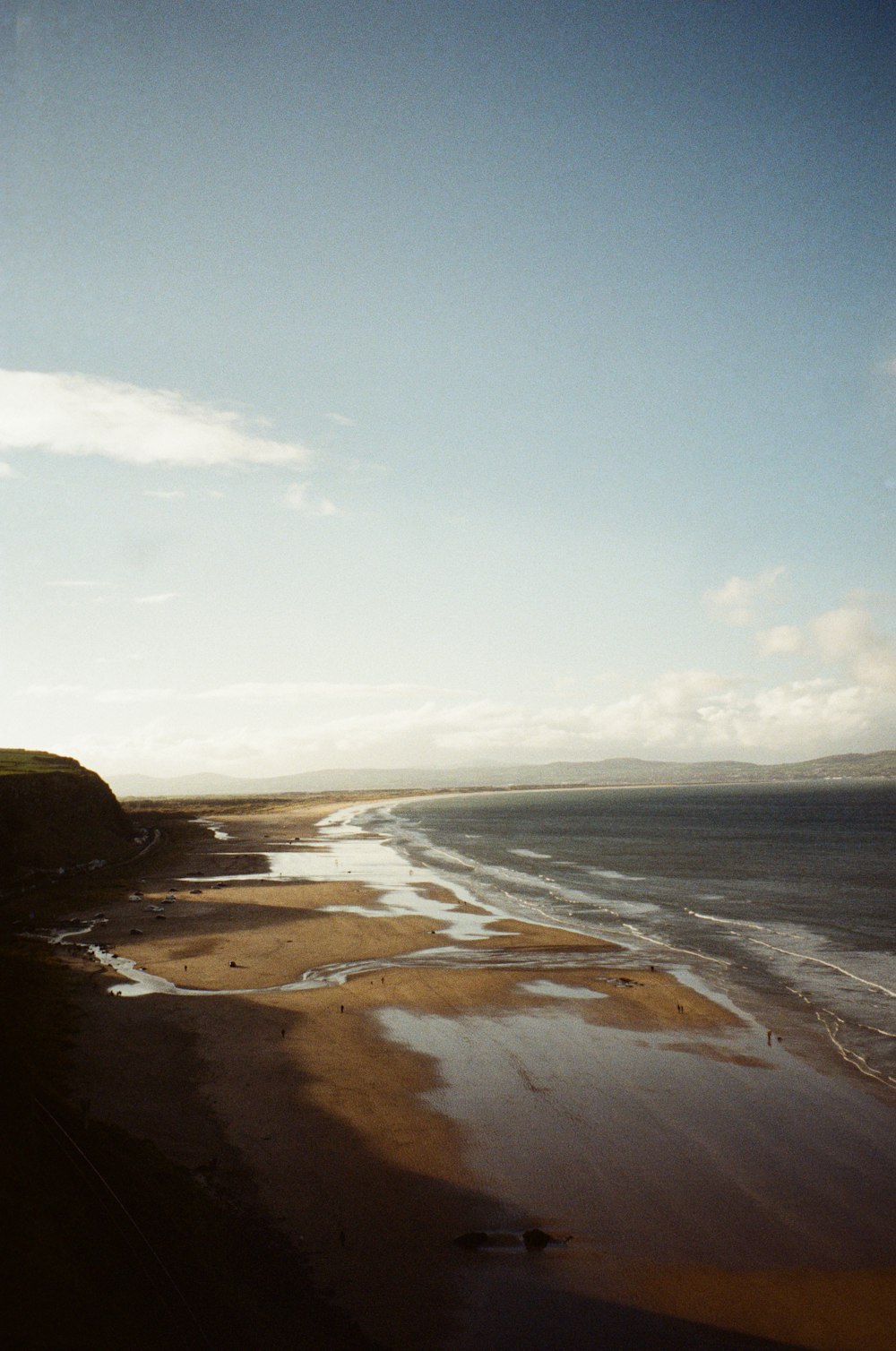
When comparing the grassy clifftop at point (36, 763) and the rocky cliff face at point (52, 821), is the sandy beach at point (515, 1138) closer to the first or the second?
the rocky cliff face at point (52, 821)

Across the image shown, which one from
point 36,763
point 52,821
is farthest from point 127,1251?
point 36,763

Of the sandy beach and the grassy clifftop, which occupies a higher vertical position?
the grassy clifftop

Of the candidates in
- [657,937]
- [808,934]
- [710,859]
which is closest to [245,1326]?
[657,937]

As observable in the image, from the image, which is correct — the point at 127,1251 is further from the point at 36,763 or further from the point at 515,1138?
the point at 36,763

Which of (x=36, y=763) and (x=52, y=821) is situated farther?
(x=36, y=763)

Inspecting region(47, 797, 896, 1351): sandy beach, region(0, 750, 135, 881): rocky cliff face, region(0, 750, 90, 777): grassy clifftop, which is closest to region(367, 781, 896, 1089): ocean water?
region(47, 797, 896, 1351): sandy beach

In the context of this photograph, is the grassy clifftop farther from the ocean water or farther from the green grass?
the ocean water

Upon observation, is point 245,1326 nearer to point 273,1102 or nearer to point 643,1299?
point 643,1299
